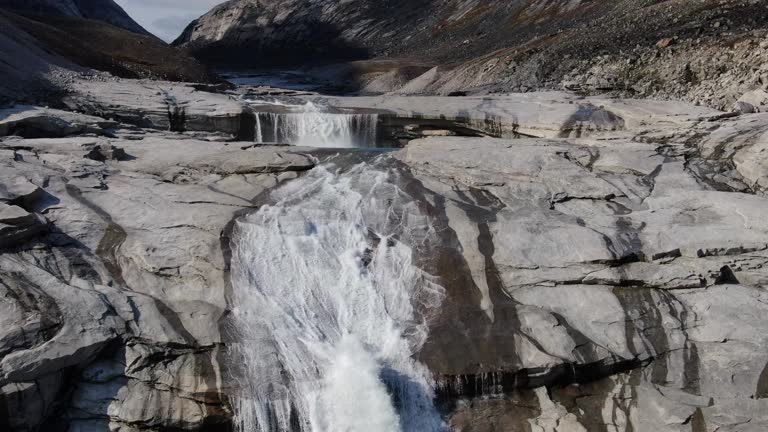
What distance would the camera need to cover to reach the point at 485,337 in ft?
35.2

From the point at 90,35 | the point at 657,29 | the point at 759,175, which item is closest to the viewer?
the point at 759,175

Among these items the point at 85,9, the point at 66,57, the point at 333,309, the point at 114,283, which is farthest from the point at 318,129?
the point at 85,9

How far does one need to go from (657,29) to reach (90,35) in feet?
121

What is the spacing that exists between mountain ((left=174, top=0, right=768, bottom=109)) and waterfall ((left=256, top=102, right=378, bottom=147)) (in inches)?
411

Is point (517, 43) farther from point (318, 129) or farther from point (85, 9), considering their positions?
point (85, 9)

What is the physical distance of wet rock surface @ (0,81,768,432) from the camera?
9.58 m

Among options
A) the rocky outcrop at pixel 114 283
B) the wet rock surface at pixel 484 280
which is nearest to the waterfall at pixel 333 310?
the wet rock surface at pixel 484 280

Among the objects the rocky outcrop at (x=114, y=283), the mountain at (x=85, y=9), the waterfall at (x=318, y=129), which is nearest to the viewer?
the rocky outcrop at (x=114, y=283)

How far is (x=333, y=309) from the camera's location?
1159 centimetres

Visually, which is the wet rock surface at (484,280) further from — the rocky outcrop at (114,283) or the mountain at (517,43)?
the mountain at (517,43)

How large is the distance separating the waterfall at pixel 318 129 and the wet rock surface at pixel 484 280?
5.95 metres

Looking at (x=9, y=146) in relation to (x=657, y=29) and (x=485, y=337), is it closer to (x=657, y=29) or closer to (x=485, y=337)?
(x=485, y=337)

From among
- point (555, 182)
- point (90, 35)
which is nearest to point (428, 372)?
point (555, 182)

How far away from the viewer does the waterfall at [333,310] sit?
984 centimetres
